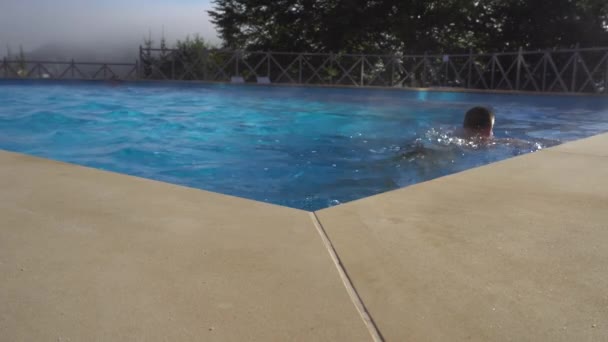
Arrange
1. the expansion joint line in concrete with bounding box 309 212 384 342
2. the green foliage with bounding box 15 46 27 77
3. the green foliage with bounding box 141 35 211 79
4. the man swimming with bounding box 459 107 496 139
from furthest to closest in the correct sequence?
1. the green foliage with bounding box 141 35 211 79
2. the green foliage with bounding box 15 46 27 77
3. the man swimming with bounding box 459 107 496 139
4. the expansion joint line in concrete with bounding box 309 212 384 342

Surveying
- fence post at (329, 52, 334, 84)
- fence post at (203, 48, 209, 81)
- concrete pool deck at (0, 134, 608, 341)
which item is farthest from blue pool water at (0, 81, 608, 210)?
fence post at (203, 48, 209, 81)

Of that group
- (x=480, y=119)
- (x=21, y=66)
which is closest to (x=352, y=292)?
(x=480, y=119)

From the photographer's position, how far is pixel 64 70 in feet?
67.4

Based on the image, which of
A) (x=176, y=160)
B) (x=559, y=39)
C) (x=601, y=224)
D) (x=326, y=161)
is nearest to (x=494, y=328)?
(x=601, y=224)

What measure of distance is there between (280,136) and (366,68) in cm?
1322

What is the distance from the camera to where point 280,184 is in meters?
4.84

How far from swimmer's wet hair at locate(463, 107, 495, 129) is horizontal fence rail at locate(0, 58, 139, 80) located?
627 inches

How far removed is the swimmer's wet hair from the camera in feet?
24.4

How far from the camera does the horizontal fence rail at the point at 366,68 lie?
16.5 metres

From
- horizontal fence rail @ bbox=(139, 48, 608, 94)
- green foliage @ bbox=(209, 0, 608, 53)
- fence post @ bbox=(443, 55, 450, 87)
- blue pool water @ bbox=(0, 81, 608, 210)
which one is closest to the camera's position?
blue pool water @ bbox=(0, 81, 608, 210)

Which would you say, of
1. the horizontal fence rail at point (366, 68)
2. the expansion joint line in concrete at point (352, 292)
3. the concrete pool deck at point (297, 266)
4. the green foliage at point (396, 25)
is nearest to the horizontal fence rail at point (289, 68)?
the horizontal fence rail at point (366, 68)

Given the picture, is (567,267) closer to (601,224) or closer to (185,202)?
(601,224)

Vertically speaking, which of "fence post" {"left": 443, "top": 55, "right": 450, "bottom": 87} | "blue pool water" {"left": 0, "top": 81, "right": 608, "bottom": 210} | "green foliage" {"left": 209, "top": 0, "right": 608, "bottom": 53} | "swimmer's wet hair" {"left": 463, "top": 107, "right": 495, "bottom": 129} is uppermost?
"green foliage" {"left": 209, "top": 0, "right": 608, "bottom": 53}

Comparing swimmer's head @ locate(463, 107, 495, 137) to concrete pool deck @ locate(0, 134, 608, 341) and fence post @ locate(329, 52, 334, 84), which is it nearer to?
concrete pool deck @ locate(0, 134, 608, 341)
